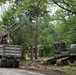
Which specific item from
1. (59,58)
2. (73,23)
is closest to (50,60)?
(59,58)

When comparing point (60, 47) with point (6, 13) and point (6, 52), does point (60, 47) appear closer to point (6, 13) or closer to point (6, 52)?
point (6, 52)

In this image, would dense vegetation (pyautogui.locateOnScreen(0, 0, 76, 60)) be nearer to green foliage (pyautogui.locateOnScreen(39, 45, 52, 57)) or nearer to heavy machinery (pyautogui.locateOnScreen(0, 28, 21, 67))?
heavy machinery (pyautogui.locateOnScreen(0, 28, 21, 67))

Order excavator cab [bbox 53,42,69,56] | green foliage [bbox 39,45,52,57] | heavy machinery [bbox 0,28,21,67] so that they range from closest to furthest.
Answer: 1. heavy machinery [bbox 0,28,21,67]
2. excavator cab [bbox 53,42,69,56]
3. green foliage [bbox 39,45,52,57]

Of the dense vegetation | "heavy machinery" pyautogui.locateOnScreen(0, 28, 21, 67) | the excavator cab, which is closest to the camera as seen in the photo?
the dense vegetation

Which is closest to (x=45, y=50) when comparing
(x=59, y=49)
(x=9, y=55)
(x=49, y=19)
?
(x=59, y=49)

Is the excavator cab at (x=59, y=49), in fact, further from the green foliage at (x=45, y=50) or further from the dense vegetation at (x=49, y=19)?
the green foliage at (x=45, y=50)

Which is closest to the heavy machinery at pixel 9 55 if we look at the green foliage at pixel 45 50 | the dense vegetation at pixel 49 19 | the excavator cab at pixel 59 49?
the dense vegetation at pixel 49 19

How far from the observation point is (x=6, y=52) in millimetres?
27891

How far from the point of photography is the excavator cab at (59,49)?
102 feet

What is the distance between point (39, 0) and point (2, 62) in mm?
9277

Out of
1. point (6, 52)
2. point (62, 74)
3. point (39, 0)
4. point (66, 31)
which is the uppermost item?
point (39, 0)

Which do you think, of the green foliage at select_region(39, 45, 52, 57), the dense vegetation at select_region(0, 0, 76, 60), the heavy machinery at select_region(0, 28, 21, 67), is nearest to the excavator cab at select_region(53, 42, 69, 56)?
the dense vegetation at select_region(0, 0, 76, 60)

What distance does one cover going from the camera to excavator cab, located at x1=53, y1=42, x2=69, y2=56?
31.2m

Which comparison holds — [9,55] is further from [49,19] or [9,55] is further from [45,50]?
[45,50]
